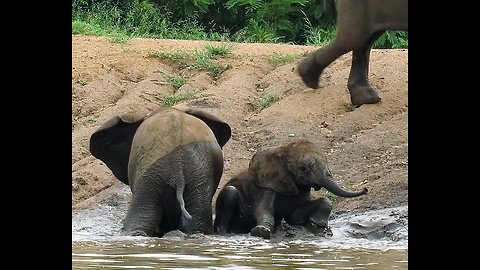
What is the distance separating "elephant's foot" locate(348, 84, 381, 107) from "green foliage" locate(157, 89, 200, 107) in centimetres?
164

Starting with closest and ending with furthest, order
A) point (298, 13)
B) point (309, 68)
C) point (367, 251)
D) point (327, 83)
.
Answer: point (367, 251), point (309, 68), point (327, 83), point (298, 13)

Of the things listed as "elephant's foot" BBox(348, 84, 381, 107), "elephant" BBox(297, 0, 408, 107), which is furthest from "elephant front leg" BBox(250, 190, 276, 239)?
"elephant's foot" BBox(348, 84, 381, 107)

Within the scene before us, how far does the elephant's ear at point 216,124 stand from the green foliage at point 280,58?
4.23 metres

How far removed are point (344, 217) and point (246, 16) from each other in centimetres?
930

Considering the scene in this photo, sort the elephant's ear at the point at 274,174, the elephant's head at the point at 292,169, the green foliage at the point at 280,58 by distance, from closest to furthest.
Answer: the elephant's head at the point at 292,169
the elephant's ear at the point at 274,174
the green foliage at the point at 280,58

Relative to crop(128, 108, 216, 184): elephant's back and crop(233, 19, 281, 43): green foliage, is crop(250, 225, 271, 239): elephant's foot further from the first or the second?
crop(233, 19, 281, 43): green foliage

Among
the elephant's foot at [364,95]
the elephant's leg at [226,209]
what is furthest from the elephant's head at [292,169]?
the elephant's foot at [364,95]

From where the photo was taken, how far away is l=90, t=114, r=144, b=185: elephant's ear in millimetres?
8406

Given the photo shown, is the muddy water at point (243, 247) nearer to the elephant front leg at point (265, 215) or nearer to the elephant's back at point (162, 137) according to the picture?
the elephant front leg at point (265, 215)

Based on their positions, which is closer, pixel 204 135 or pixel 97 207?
pixel 204 135

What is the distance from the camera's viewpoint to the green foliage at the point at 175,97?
11.3 metres
